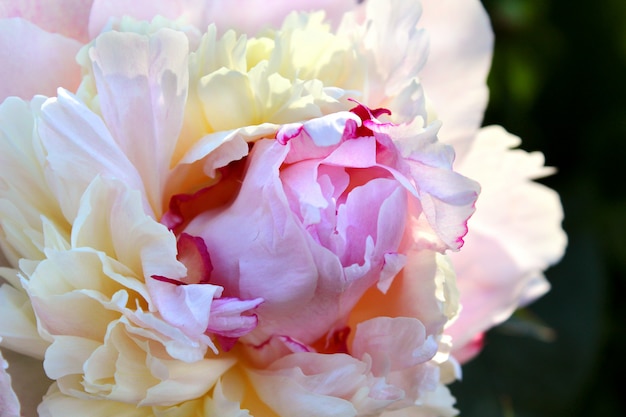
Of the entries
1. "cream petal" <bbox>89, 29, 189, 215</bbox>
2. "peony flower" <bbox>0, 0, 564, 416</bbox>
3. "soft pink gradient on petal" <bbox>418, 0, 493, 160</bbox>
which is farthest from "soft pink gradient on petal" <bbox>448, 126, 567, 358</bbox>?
"cream petal" <bbox>89, 29, 189, 215</bbox>

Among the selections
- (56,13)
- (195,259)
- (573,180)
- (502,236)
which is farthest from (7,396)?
(573,180)

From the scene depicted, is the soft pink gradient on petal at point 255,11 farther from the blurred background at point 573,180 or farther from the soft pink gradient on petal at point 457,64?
the blurred background at point 573,180

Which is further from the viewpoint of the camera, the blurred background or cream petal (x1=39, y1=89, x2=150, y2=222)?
the blurred background

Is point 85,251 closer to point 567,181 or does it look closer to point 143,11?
point 143,11

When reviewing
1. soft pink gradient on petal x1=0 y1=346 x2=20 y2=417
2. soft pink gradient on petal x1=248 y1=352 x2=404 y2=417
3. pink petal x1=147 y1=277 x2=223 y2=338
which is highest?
pink petal x1=147 y1=277 x2=223 y2=338

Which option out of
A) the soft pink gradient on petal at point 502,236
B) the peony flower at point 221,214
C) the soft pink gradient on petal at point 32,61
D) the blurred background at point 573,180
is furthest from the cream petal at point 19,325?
the blurred background at point 573,180

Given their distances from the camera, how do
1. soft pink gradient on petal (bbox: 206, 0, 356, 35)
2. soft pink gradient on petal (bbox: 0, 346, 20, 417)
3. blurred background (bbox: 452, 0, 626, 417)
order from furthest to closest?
1. blurred background (bbox: 452, 0, 626, 417)
2. soft pink gradient on petal (bbox: 206, 0, 356, 35)
3. soft pink gradient on petal (bbox: 0, 346, 20, 417)

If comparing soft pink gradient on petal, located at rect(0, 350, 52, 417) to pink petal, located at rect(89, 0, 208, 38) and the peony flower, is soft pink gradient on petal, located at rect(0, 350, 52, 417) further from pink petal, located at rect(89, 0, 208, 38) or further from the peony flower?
pink petal, located at rect(89, 0, 208, 38)

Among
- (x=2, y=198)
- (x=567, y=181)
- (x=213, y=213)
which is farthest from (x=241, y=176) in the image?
(x=567, y=181)
